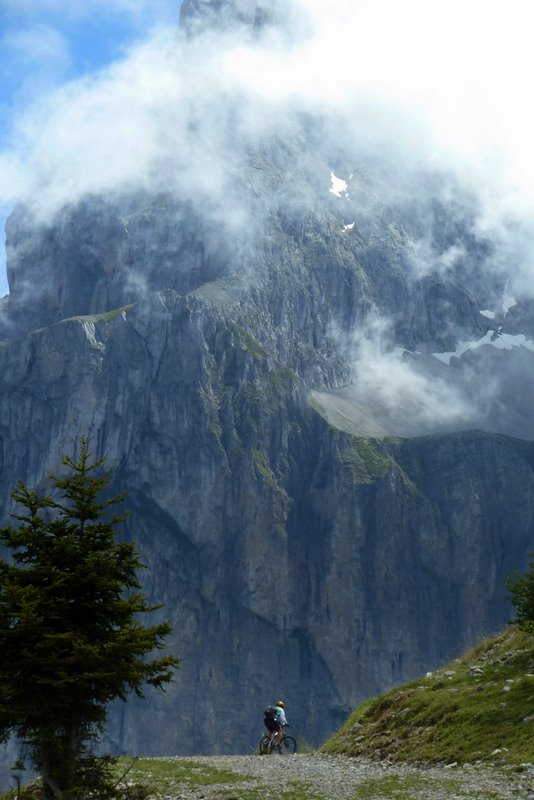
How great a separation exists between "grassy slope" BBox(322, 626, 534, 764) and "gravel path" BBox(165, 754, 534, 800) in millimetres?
983

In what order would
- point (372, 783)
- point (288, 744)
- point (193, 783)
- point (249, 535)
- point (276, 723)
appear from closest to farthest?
1. point (372, 783)
2. point (193, 783)
3. point (276, 723)
4. point (288, 744)
5. point (249, 535)

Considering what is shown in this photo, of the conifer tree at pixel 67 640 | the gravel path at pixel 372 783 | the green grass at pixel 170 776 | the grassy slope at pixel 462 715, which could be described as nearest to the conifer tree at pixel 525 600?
the grassy slope at pixel 462 715

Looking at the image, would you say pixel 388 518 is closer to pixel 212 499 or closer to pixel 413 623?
pixel 413 623

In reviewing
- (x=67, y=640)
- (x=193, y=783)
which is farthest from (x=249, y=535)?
(x=67, y=640)

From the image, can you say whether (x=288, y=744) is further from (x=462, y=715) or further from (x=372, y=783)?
(x=372, y=783)

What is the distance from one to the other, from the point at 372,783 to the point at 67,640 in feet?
26.9

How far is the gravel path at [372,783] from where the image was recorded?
23234 mm

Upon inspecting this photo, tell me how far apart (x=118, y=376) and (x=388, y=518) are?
5621cm

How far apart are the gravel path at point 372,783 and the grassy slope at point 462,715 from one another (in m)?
0.98

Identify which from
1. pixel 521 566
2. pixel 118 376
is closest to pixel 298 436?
pixel 118 376

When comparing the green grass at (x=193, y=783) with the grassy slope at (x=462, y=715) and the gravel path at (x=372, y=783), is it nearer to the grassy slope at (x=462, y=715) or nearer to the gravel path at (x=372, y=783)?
the gravel path at (x=372, y=783)

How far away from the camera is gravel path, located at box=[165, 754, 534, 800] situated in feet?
76.2

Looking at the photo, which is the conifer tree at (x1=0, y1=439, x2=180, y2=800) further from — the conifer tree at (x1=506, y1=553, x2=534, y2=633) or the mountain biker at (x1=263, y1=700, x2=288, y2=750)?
the mountain biker at (x1=263, y1=700, x2=288, y2=750)

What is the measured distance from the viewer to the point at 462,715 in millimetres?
30219
